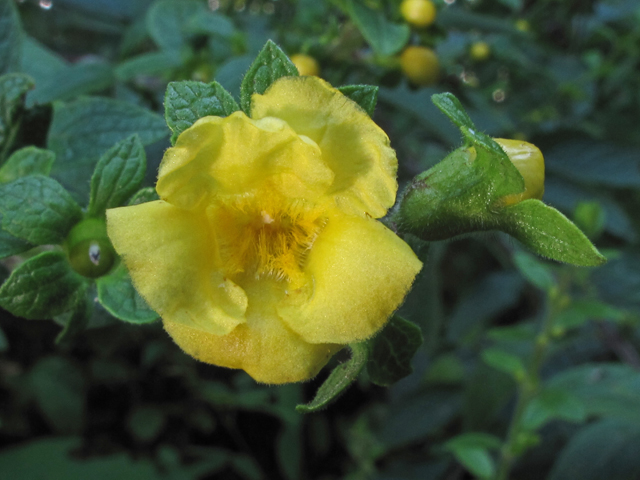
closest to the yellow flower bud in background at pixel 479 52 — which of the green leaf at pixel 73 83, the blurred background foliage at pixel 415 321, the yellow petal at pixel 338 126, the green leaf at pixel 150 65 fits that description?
the blurred background foliage at pixel 415 321

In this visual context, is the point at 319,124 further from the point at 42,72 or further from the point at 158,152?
the point at 42,72

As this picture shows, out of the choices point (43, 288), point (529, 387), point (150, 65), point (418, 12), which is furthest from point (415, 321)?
point (43, 288)

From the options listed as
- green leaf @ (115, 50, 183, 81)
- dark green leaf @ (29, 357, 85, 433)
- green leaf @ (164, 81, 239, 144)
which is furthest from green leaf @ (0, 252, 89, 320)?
dark green leaf @ (29, 357, 85, 433)

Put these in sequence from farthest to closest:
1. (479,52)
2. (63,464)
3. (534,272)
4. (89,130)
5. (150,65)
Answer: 1. (63,464)
2. (479,52)
3. (534,272)
4. (150,65)
5. (89,130)

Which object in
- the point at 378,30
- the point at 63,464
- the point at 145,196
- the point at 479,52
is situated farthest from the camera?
the point at 63,464

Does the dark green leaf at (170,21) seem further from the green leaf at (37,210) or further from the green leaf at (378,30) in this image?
the green leaf at (37,210)

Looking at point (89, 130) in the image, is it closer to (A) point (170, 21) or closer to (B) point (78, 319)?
(B) point (78, 319)
